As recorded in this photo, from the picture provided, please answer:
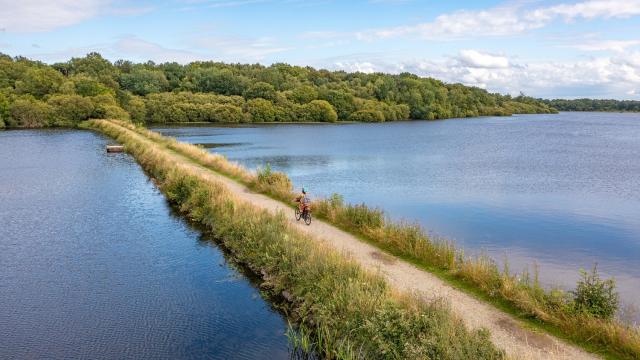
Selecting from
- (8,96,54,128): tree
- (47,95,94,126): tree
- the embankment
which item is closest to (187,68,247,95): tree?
Answer: (47,95,94,126): tree

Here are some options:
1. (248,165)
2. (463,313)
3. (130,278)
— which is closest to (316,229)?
(130,278)

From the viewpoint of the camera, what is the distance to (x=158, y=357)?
11.7 m

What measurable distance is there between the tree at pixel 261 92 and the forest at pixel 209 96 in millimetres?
258

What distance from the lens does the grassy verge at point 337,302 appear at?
9227mm

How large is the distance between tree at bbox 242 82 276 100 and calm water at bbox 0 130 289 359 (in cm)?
10089

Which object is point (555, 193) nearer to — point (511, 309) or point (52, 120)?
point (511, 309)

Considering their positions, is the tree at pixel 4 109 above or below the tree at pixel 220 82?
below

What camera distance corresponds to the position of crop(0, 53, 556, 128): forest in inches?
3848

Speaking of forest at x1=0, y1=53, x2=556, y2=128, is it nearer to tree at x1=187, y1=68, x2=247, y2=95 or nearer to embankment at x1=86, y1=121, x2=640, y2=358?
tree at x1=187, y1=68, x2=247, y2=95

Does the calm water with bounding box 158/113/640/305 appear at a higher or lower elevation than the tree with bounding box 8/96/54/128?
lower

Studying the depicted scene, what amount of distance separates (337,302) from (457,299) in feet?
10.3

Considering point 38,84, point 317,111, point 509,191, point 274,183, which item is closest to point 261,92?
point 317,111

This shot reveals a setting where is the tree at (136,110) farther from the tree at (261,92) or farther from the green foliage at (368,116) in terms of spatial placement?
the green foliage at (368,116)

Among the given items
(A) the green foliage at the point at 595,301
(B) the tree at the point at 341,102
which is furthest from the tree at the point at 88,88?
(A) the green foliage at the point at 595,301
